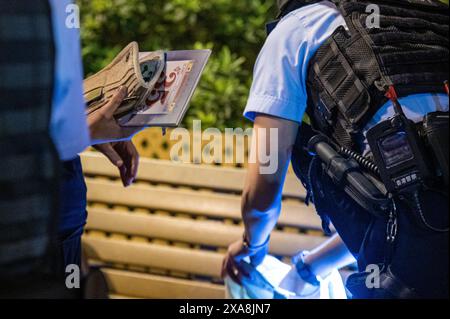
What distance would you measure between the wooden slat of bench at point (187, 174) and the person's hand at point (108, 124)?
1.37 meters

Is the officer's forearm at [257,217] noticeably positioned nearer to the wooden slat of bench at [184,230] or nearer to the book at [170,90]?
the book at [170,90]

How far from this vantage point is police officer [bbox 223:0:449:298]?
61.1 inches

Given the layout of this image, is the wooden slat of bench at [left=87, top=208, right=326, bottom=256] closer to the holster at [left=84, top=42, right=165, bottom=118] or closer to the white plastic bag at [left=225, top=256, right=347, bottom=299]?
the white plastic bag at [left=225, top=256, right=347, bottom=299]

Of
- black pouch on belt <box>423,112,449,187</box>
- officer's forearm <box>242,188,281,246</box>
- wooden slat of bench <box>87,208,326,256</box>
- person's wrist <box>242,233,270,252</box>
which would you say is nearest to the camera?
black pouch on belt <box>423,112,449,187</box>

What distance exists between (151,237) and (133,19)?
150 centimetres

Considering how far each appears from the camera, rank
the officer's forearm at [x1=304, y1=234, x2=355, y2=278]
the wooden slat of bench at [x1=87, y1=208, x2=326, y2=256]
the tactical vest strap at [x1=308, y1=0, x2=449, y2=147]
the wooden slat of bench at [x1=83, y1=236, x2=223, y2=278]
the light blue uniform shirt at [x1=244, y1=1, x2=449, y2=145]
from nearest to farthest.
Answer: the tactical vest strap at [x1=308, y1=0, x2=449, y2=147]
the light blue uniform shirt at [x1=244, y1=1, x2=449, y2=145]
the officer's forearm at [x1=304, y1=234, x2=355, y2=278]
the wooden slat of bench at [x1=87, y1=208, x2=326, y2=256]
the wooden slat of bench at [x1=83, y1=236, x2=223, y2=278]

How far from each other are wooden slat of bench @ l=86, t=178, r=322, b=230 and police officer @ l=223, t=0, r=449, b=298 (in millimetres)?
1148

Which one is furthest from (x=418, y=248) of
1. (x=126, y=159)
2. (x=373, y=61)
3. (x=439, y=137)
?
(x=126, y=159)

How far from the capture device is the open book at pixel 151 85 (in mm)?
1803

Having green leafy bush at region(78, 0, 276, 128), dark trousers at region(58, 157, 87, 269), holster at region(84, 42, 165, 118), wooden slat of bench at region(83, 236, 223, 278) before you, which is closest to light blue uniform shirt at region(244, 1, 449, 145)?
holster at region(84, 42, 165, 118)

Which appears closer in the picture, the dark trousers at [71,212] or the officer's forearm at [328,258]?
the dark trousers at [71,212]

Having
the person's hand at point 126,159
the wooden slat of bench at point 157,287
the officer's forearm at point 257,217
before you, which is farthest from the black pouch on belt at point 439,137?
the wooden slat of bench at point 157,287

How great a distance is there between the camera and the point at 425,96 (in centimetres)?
163
